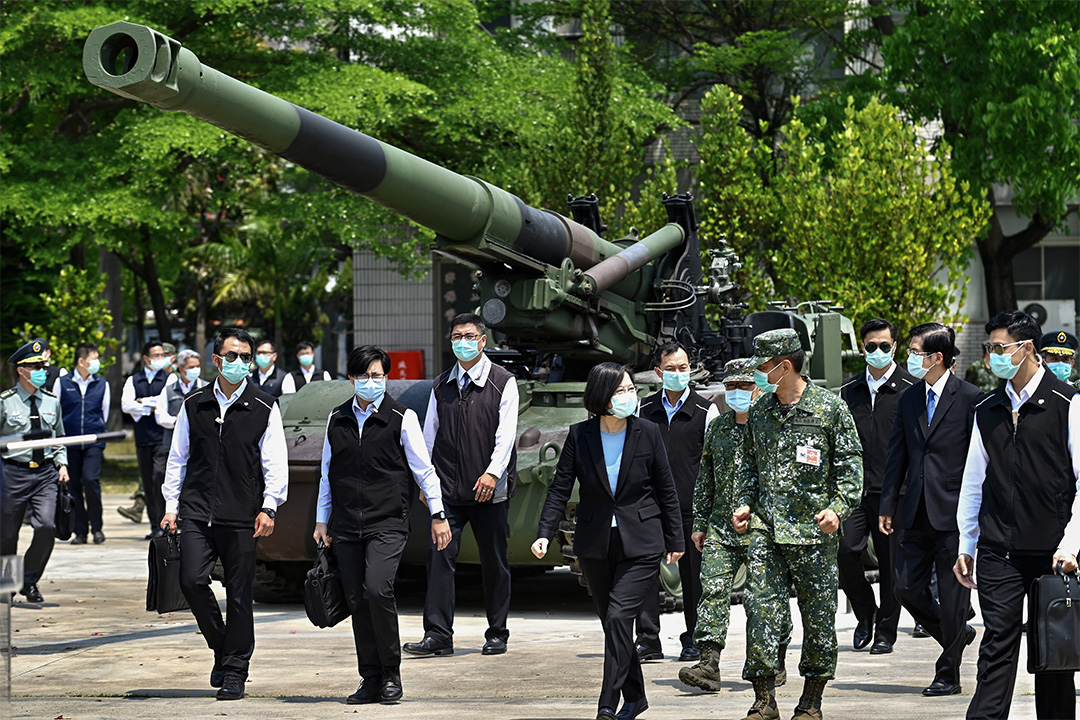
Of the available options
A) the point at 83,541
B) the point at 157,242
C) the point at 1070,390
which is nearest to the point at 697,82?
the point at 157,242

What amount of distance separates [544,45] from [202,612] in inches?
737

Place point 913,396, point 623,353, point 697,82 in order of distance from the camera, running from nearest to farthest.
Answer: point 913,396, point 623,353, point 697,82

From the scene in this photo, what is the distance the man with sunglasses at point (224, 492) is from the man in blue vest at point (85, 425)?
806 centimetres

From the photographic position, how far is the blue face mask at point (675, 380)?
33.4 feet

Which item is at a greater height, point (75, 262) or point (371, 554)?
point (75, 262)

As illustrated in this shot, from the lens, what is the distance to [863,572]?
1028 centimetres

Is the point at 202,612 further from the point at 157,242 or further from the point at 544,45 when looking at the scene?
the point at 157,242

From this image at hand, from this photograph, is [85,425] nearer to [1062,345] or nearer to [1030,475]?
[1062,345]

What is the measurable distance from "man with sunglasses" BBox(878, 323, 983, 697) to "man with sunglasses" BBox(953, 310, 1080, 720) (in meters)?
1.78

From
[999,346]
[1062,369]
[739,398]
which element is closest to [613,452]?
[999,346]

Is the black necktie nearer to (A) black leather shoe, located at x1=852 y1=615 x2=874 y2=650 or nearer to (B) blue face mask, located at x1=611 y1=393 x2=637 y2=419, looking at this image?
(B) blue face mask, located at x1=611 y1=393 x2=637 y2=419

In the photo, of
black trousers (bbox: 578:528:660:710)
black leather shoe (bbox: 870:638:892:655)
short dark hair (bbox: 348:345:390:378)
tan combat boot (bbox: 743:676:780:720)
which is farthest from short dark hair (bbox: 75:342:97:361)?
tan combat boot (bbox: 743:676:780:720)

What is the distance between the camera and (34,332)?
2520 centimetres

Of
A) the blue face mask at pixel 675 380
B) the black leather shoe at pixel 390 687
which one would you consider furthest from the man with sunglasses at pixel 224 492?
the blue face mask at pixel 675 380
